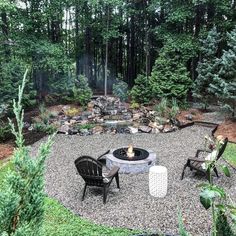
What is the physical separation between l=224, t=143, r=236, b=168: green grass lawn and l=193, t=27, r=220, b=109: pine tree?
356 cm

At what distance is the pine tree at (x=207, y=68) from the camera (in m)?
11.8

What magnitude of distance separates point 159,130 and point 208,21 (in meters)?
6.25

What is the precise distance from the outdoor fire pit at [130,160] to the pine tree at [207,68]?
5508mm

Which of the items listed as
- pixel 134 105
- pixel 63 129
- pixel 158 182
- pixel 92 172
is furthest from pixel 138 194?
pixel 134 105

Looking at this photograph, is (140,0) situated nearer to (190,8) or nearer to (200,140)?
(190,8)

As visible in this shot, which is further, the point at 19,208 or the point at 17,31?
the point at 17,31

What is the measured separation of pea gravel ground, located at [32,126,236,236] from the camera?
499 cm

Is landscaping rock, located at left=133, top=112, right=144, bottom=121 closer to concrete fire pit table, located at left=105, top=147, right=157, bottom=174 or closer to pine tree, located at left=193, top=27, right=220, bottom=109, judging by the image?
pine tree, located at left=193, top=27, right=220, bottom=109

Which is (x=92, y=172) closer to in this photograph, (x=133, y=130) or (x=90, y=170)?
(x=90, y=170)

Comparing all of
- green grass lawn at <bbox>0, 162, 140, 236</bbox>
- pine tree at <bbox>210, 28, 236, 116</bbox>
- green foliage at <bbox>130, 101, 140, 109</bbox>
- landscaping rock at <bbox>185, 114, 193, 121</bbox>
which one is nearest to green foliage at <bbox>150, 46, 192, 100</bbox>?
green foliage at <bbox>130, 101, 140, 109</bbox>

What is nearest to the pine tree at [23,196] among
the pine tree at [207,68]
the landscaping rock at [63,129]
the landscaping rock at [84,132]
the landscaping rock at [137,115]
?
the landscaping rock at [84,132]

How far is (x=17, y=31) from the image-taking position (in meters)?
12.4

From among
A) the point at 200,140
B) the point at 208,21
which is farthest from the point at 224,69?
the point at 208,21

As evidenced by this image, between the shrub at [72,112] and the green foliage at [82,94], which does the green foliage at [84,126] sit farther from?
the green foliage at [82,94]
